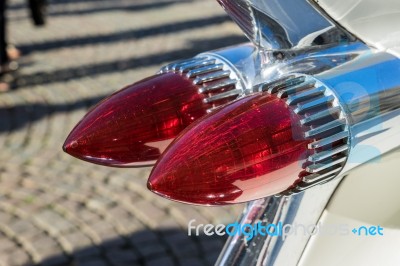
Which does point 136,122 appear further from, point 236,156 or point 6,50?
point 6,50

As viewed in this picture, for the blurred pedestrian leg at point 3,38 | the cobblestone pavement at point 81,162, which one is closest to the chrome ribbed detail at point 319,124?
the cobblestone pavement at point 81,162

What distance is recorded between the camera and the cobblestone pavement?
9.80 ft

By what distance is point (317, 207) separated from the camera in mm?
1086

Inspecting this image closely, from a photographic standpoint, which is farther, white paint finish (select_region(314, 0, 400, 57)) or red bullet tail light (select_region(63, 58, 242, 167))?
red bullet tail light (select_region(63, 58, 242, 167))

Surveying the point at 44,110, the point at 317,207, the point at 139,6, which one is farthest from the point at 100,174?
the point at 139,6

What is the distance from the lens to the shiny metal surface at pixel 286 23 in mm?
934

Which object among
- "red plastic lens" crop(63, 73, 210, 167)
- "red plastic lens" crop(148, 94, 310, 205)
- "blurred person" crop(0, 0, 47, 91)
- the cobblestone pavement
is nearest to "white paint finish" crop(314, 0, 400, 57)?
"red plastic lens" crop(148, 94, 310, 205)

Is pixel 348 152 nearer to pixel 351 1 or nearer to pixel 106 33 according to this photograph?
pixel 351 1

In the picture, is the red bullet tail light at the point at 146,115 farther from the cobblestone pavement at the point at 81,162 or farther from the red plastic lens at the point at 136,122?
the cobblestone pavement at the point at 81,162

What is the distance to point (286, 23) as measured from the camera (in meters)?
0.96

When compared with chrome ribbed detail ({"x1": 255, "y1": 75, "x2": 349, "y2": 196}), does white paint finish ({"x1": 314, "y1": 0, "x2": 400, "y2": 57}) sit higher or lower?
higher

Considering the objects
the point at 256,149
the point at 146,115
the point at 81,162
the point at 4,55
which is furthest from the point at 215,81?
the point at 4,55

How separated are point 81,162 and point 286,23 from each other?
3.03 meters

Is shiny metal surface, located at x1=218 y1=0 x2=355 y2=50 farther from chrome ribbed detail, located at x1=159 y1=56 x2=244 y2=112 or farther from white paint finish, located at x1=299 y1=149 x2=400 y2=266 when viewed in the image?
white paint finish, located at x1=299 y1=149 x2=400 y2=266
